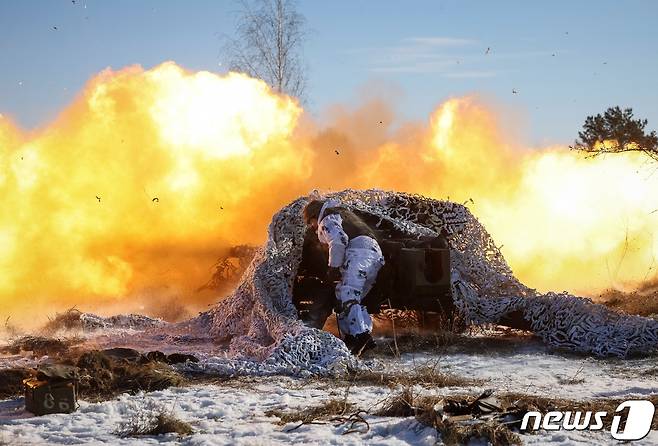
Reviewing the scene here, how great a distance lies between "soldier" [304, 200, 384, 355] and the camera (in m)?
10.5

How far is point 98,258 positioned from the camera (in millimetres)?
18406

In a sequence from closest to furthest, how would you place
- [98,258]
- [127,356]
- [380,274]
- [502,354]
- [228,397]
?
1. [228,397]
2. [127,356]
3. [502,354]
4. [380,274]
5. [98,258]

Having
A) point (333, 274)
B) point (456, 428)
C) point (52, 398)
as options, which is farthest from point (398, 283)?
point (456, 428)

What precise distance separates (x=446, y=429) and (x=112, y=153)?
12860 mm

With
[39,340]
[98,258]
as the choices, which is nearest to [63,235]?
[98,258]

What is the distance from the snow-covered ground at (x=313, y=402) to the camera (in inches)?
259

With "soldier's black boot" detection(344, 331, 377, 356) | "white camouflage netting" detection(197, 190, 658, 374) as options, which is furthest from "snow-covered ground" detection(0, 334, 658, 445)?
"white camouflage netting" detection(197, 190, 658, 374)

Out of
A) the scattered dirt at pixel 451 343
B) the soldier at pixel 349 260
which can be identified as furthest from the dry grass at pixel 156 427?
the scattered dirt at pixel 451 343

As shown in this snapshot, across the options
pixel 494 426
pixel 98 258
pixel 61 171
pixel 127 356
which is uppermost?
pixel 61 171

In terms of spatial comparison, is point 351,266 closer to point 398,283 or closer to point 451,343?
point 398,283

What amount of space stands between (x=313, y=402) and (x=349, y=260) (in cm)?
325

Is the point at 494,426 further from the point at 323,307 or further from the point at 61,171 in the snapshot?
the point at 61,171

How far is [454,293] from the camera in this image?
39.0 feet

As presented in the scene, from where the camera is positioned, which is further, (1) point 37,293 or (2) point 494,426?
(1) point 37,293
